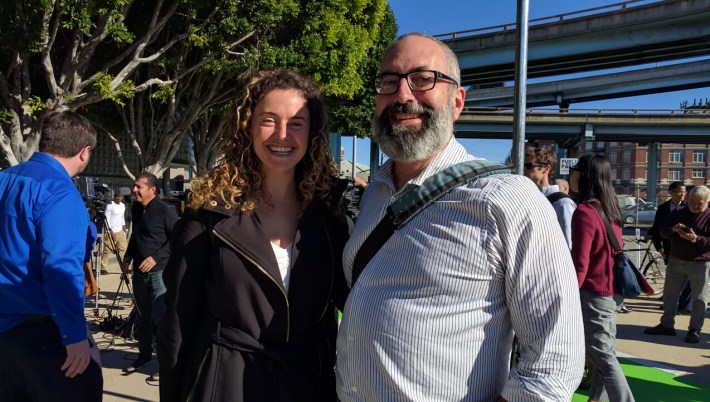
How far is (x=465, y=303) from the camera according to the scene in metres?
1.47

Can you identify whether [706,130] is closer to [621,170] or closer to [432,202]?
[432,202]

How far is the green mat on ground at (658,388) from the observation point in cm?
470

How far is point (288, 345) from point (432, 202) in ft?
2.66

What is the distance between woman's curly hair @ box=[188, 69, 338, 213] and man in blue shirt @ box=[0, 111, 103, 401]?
32.3 inches

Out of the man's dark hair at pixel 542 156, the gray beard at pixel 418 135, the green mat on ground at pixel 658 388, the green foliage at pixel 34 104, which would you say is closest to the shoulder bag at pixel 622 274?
the green mat on ground at pixel 658 388

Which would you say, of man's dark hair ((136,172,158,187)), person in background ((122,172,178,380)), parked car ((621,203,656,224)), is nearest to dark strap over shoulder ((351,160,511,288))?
person in background ((122,172,178,380))

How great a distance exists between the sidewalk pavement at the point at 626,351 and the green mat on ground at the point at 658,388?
179 millimetres

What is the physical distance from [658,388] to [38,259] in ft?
17.8

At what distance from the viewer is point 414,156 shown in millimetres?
1730

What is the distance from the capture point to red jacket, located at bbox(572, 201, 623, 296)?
3893 mm

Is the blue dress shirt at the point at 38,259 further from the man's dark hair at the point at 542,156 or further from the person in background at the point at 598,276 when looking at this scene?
the man's dark hair at the point at 542,156

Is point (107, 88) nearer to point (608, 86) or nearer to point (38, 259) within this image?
point (38, 259)

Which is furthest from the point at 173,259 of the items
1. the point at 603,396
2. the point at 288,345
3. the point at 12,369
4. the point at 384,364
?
the point at 603,396

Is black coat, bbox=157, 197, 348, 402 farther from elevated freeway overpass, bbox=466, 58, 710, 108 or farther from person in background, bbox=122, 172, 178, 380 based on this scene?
elevated freeway overpass, bbox=466, 58, 710, 108
